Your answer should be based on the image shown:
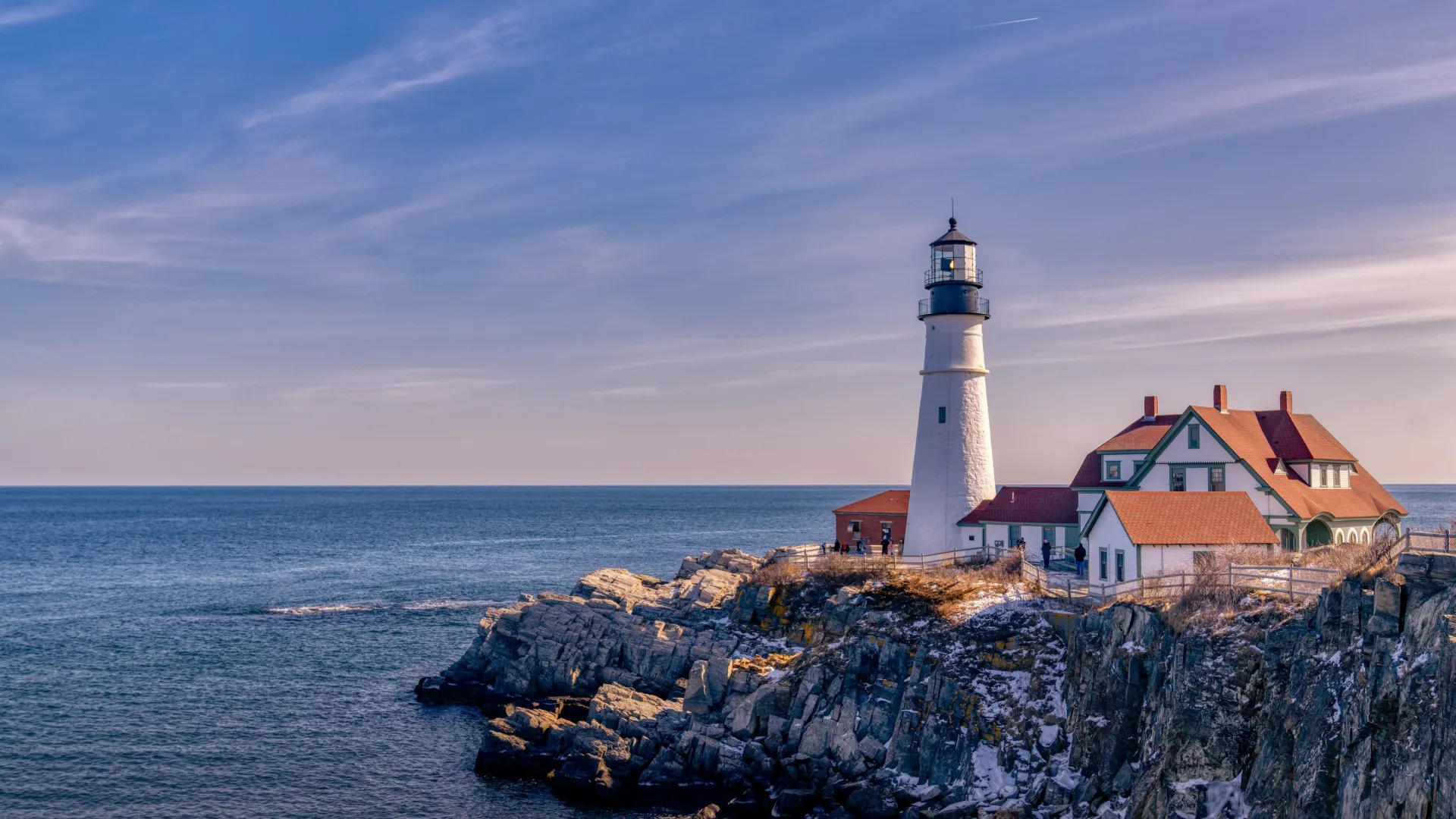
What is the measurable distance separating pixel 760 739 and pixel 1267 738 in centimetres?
1621

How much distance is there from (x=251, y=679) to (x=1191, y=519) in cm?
4129

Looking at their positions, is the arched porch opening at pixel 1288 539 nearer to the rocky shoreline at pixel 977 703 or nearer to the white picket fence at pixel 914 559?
the rocky shoreline at pixel 977 703

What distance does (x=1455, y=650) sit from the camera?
63.6 feet

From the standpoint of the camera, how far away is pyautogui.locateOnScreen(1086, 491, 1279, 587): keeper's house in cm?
3575

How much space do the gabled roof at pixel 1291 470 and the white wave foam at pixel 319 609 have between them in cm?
5222

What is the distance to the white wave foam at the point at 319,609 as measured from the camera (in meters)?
69.4

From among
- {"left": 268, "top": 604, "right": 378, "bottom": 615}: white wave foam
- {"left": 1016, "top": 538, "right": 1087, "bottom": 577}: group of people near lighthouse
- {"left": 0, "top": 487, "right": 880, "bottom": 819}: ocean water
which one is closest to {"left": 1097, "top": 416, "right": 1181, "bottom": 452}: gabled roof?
{"left": 1016, "top": 538, "right": 1087, "bottom": 577}: group of people near lighthouse

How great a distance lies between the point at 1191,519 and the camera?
3672 cm

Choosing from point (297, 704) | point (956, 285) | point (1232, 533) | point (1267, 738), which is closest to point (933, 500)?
point (956, 285)

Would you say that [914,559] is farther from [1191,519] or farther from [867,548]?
[1191,519]

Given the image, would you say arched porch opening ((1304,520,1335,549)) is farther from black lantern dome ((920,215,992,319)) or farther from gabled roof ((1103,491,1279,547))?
black lantern dome ((920,215,992,319))

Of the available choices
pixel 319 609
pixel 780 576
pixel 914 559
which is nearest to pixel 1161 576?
pixel 914 559

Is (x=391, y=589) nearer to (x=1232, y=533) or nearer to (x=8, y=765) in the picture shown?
(x=8, y=765)

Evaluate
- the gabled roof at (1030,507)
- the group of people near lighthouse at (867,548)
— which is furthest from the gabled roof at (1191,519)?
the group of people near lighthouse at (867,548)
